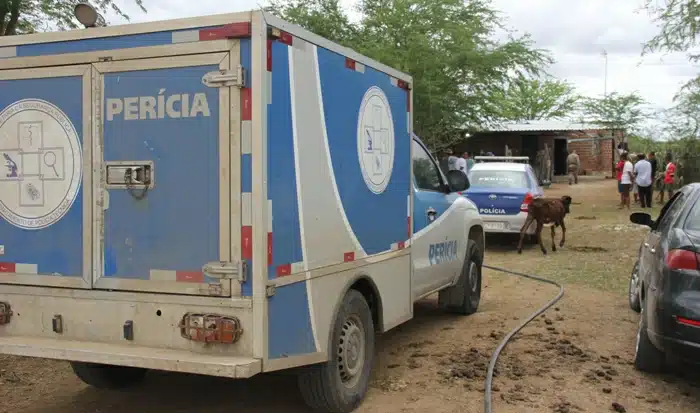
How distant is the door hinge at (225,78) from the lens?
3.81 metres

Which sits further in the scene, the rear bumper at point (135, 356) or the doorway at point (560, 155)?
the doorway at point (560, 155)

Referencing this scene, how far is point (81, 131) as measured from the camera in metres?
4.23

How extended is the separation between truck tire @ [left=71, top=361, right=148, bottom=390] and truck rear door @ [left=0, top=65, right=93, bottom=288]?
1099mm

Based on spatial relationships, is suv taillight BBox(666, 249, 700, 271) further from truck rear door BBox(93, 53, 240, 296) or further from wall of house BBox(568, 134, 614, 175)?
wall of house BBox(568, 134, 614, 175)

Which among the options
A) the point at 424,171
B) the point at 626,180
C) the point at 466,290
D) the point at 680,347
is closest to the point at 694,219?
the point at 680,347

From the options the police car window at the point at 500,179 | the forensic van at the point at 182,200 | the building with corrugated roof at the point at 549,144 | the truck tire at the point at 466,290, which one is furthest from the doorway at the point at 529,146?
the forensic van at the point at 182,200

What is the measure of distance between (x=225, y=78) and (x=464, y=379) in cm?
312

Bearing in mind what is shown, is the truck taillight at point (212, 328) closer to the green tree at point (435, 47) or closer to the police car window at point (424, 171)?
the police car window at point (424, 171)

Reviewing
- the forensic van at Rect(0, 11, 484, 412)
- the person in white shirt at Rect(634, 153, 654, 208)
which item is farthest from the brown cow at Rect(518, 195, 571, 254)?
the forensic van at Rect(0, 11, 484, 412)

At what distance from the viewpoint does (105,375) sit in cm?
532

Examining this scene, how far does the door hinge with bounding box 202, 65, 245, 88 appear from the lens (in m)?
3.81

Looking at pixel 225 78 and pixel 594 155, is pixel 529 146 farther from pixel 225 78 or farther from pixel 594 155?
pixel 225 78

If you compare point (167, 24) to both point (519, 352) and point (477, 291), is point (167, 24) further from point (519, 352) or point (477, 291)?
point (477, 291)

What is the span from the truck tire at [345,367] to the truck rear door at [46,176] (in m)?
1.57
